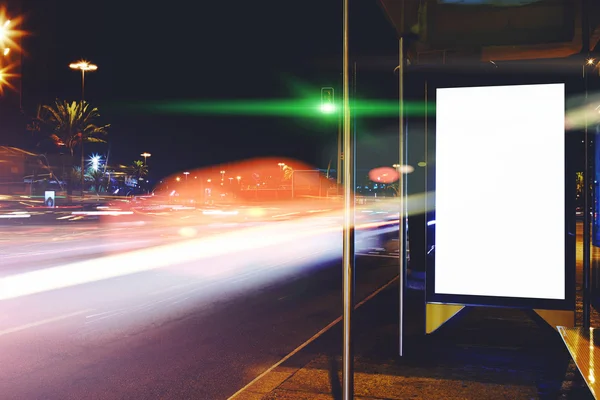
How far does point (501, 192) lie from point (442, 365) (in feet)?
6.07

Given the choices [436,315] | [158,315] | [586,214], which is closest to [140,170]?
[158,315]

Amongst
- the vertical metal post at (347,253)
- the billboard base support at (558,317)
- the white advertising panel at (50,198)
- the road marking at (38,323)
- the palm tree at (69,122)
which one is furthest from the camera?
the palm tree at (69,122)

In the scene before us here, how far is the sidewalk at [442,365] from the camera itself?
496cm

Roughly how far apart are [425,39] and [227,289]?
609 cm

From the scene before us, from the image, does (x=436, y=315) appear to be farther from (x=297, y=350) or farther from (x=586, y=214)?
(x=586, y=214)

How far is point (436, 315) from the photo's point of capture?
6562mm

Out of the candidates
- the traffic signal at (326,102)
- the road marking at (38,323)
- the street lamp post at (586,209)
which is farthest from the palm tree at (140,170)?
the street lamp post at (586,209)

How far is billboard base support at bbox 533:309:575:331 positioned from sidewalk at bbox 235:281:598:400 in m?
0.33

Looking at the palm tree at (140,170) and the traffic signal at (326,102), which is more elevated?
the palm tree at (140,170)

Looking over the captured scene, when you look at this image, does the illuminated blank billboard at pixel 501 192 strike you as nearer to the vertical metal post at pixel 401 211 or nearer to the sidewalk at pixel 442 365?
the vertical metal post at pixel 401 211

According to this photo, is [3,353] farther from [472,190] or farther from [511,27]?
[511,27]

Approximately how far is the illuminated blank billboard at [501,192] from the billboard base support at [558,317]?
0.55 ft

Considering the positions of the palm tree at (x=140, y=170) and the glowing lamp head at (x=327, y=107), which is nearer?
the glowing lamp head at (x=327, y=107)

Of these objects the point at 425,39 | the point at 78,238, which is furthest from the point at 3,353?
the point at 78,238
